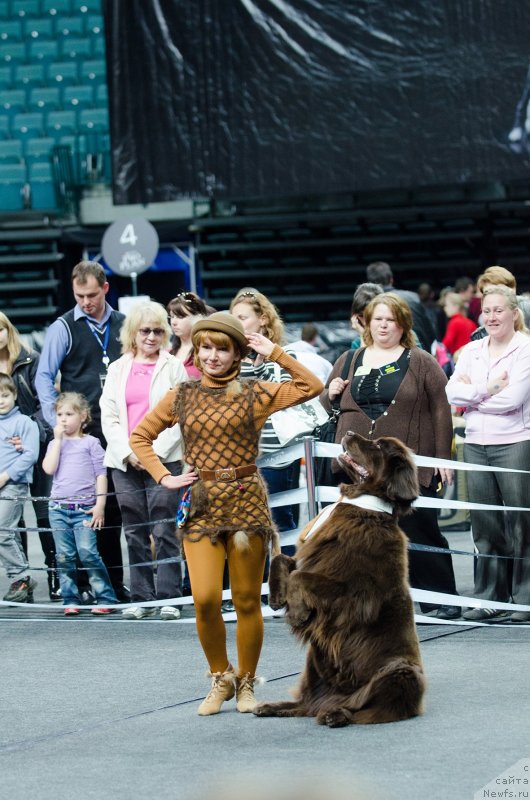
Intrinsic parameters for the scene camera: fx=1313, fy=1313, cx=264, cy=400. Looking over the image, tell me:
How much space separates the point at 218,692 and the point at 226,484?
861 millimetres

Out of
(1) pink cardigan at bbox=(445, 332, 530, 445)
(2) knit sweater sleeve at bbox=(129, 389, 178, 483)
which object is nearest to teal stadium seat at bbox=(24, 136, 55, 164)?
(1) pink cardigan at bbox=(445, 332, 530, 445)

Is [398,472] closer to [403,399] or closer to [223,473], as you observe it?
[223,473]

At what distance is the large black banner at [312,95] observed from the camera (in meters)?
14.5

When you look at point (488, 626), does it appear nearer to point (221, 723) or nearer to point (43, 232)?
point (221, 723)

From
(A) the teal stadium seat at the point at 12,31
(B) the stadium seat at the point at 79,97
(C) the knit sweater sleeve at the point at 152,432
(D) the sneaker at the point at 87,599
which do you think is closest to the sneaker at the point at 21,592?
(D) the sneaker at the point at 87,599

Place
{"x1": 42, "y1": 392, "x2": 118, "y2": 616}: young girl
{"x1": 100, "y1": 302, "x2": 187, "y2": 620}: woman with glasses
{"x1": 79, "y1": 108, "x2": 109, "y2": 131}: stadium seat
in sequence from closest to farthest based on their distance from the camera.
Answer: {"x1": 100, "y1": 302, "x2": 187, "y2": 620}: woman with glasses, {"x1": 42, "y1": 392, "x2": 118, "y2": 616}: young girl, {"x1": 79, "y1": 108, "x2": 109, "y2": 131}: stadium seat

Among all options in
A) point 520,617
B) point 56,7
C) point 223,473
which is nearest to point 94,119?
point 56,7

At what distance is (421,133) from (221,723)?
10.5m

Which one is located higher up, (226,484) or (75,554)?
(226,484)

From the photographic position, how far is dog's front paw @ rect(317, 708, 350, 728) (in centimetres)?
497

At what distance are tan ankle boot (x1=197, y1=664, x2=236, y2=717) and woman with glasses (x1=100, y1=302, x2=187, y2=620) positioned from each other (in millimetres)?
2246

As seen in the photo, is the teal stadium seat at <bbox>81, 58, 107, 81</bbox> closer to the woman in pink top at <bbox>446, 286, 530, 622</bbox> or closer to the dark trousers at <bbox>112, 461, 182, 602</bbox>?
the dark trousers at <bbox>112, 461, 182, 602</bbox>

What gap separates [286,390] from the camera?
5.49 m

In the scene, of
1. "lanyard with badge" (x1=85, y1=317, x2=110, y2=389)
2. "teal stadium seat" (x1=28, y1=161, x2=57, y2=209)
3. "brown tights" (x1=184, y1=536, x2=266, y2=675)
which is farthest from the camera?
"teal stadium seat" (x1=28, y1=161, x2=57, y2=209)
